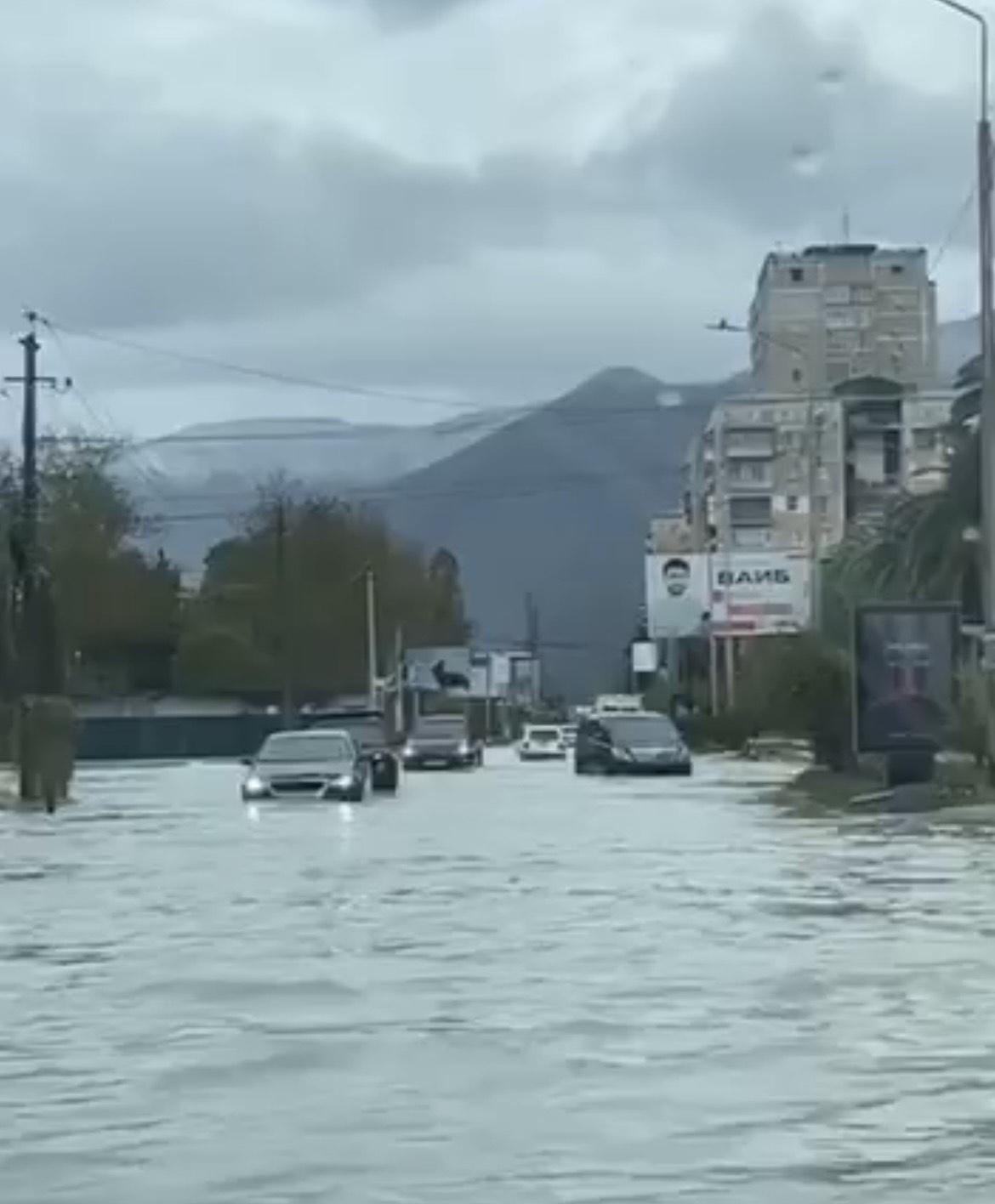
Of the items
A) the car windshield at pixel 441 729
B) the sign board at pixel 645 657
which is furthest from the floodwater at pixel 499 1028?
the sign board at pixel 645 657

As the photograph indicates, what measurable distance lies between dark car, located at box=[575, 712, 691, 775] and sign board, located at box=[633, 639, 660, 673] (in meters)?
80.8

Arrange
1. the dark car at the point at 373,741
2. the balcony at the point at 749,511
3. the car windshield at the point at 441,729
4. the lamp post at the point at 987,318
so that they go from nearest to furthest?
the lamp post at the point at 987,318 < the dark car at the point at 373,741 < the car windshield at the point at 441,729 < the balcony at the point at 749,511

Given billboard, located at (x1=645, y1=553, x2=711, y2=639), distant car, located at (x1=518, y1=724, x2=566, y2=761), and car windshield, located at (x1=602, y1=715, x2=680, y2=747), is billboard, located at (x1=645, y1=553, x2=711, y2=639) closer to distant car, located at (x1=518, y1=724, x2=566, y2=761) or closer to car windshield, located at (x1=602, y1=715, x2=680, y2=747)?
distant car, located at (x1=518, y1=724, x2=566, y2=761)

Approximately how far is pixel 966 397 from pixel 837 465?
89697mm

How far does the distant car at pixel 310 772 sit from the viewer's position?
52.8 m

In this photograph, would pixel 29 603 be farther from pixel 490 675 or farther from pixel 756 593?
pixel 490 675

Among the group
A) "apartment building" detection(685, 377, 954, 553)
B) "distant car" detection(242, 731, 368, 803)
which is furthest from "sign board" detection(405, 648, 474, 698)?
"distant car" detection(242, 731, 368, 803)

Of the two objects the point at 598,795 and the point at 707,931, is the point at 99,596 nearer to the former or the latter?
the point at 598,795

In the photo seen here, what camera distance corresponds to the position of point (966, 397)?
75188 millimetres

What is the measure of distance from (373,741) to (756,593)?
33.0 m

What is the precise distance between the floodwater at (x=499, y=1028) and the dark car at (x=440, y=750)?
181 ft

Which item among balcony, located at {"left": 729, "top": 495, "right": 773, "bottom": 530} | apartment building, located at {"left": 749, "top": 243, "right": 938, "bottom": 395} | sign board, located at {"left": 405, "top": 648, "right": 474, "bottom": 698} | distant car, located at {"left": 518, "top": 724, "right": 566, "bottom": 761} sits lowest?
distant car, located at {"left": 518, "top": 724, "right": 566, "bottom": 761}

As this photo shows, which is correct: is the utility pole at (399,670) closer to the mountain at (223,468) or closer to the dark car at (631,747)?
the mountain at (223,468)

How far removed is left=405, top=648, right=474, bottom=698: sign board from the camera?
14788cm
